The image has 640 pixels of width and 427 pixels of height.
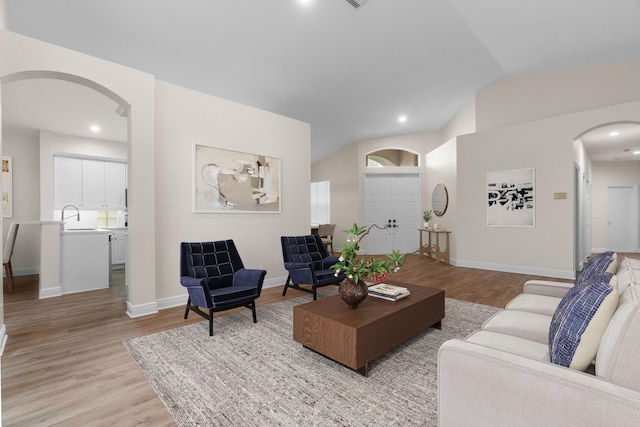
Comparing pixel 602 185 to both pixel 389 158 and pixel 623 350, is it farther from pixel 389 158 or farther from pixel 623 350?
pixel 623 350

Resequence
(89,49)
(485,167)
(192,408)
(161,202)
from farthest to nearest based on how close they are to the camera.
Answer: (485,167)
(89,49)
(161,202)
(192,408)

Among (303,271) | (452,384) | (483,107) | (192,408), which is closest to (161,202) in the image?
(303,271)

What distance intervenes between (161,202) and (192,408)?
2.59m

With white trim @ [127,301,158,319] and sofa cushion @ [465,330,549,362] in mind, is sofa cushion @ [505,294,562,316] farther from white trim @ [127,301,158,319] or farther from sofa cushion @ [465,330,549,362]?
white trim @ [127,301,158,319]

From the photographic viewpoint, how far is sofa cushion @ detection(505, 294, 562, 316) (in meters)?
2.16

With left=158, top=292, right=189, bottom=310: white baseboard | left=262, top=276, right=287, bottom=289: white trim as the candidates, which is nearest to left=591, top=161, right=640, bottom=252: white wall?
left=262, top=276, right=287, bottom=289: white trim

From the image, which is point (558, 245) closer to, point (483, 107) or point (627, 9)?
point (483, 107)

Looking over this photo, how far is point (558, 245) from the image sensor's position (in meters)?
5.23

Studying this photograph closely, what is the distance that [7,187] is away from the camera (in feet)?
18.8

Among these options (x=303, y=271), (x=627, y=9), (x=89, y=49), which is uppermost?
(x=627, y=9)

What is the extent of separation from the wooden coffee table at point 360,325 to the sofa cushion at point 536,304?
26.6 inches

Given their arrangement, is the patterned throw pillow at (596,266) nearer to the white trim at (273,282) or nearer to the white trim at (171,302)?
the white trim at (273,282)

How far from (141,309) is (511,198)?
6.46 m

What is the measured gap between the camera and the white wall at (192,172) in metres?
3.67
